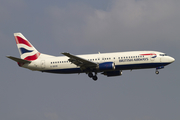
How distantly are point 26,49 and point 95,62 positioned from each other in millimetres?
14975

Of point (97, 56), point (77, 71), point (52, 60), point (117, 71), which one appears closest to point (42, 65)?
point (52, 60)

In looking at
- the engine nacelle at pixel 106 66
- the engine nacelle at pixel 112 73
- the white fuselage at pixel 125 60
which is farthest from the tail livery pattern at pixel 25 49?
the engine nacelle at pixel 112 73

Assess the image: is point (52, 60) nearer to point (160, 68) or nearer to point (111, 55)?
point (111, 55)

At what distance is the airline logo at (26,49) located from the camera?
6263 centimetres

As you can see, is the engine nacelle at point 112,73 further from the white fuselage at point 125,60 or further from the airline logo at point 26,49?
the airline logo at point 26,49

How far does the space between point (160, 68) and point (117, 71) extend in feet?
30.0

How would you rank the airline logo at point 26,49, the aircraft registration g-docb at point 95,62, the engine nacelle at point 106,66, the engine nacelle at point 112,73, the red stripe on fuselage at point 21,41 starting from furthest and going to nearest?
the red stripe on fuselage at point 21,41 → the airline logo at point 26,49 → the engine nacelle at point 112,73 → the aircraft registration g-docb at point 95,62 → the engine nacelle at point 106,66

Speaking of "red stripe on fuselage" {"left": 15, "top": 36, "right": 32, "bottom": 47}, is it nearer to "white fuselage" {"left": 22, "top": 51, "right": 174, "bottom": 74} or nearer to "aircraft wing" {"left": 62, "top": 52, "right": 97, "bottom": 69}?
"white fuselage" {"left": 22, "top": 51, "right": 174, "bottom": 74}

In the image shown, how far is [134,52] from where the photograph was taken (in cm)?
5725

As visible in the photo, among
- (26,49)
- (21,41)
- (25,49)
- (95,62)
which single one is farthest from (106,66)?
(21,41)

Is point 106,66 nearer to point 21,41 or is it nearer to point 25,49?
point 25,49

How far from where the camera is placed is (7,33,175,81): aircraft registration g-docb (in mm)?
56156

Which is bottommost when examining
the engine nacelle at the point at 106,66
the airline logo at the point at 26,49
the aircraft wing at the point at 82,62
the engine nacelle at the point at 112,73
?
the engine nacelle at the point at 112,73

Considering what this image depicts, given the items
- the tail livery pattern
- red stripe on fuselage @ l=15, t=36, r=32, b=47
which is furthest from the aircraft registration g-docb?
red stripe on fuselage @ l=15, t=36, r=32, b=47
